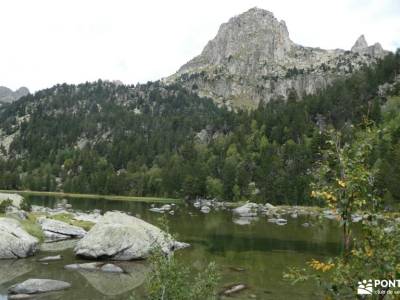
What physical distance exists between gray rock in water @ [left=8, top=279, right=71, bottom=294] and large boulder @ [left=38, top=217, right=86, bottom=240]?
2312cm

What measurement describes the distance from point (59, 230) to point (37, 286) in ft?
84.6

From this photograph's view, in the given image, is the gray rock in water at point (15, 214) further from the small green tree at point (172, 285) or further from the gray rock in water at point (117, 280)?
the small green tree at point (172, 285)

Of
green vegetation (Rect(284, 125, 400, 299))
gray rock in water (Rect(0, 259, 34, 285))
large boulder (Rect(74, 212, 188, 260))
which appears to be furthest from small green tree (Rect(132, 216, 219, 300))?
large boulder (Rect(74, 212, 188, 260))

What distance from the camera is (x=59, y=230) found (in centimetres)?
Result: 5247

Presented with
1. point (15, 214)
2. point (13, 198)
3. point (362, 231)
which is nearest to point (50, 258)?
point (15, 214)

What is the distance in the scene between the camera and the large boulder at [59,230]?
168 ft

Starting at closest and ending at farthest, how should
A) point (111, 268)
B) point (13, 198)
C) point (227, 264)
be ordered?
point (111, 268), point (227, 264), point (13, 198)

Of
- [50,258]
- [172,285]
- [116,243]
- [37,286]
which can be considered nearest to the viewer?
[172,285]

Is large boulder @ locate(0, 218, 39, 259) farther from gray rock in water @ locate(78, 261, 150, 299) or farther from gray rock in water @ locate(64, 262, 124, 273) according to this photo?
gray rock in water @ locate(78, 261, 150, 299)

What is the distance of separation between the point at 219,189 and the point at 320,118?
61063 millimetres

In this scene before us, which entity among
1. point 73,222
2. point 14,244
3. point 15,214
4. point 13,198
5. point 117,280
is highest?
point 13,198

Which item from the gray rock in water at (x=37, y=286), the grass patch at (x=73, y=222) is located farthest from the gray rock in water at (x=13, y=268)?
the grass patch at (x=73, y=222)

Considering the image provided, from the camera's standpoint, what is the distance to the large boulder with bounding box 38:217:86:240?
51.2m

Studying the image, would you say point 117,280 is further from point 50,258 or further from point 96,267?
point 50,258
